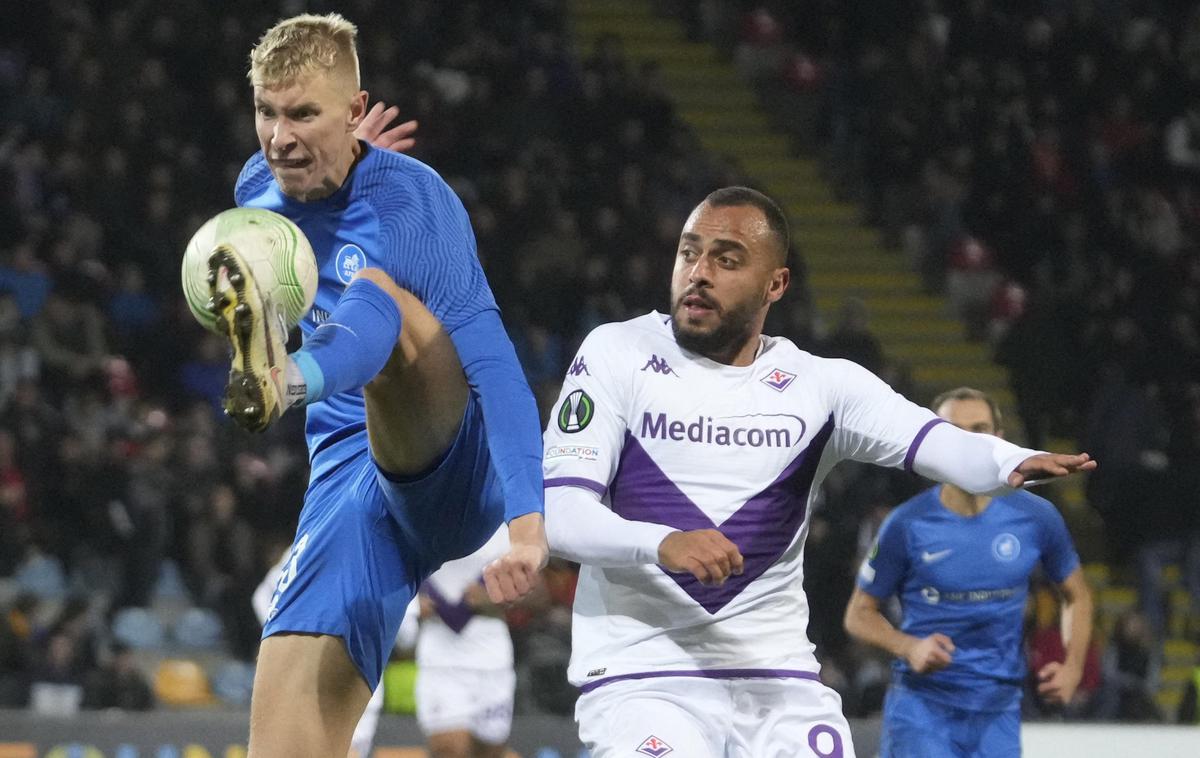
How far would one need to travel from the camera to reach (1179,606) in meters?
14.6

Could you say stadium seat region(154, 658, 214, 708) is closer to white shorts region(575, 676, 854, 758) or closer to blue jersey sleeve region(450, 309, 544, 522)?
white shorts region(575, 676, 854, 758)

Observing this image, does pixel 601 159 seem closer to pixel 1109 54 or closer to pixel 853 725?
pixel 1109 54

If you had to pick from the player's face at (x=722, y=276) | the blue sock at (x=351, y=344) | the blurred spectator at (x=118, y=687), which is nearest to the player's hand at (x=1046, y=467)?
the player's face at (x=722, y=276)

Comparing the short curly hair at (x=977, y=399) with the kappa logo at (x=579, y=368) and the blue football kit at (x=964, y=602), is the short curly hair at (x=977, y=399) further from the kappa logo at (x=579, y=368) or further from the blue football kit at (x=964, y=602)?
the kappa logo at (x=579, y=368)

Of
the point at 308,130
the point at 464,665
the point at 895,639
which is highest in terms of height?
the point at 308,130

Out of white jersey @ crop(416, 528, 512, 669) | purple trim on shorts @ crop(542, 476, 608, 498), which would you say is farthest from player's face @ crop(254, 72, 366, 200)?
white jersey @ crop(416, 528, 512, 669)

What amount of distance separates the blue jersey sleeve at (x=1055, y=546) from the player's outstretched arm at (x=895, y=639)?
0.68m

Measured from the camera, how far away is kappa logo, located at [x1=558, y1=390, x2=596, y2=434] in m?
4.72

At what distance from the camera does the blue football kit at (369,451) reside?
431cm

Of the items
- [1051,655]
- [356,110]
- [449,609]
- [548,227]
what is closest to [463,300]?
[356,110]

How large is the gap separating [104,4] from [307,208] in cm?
1085

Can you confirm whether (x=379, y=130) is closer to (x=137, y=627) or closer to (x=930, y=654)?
(x=930, y=654)

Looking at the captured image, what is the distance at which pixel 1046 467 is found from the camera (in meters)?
4.43

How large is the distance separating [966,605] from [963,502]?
43 centimetres
